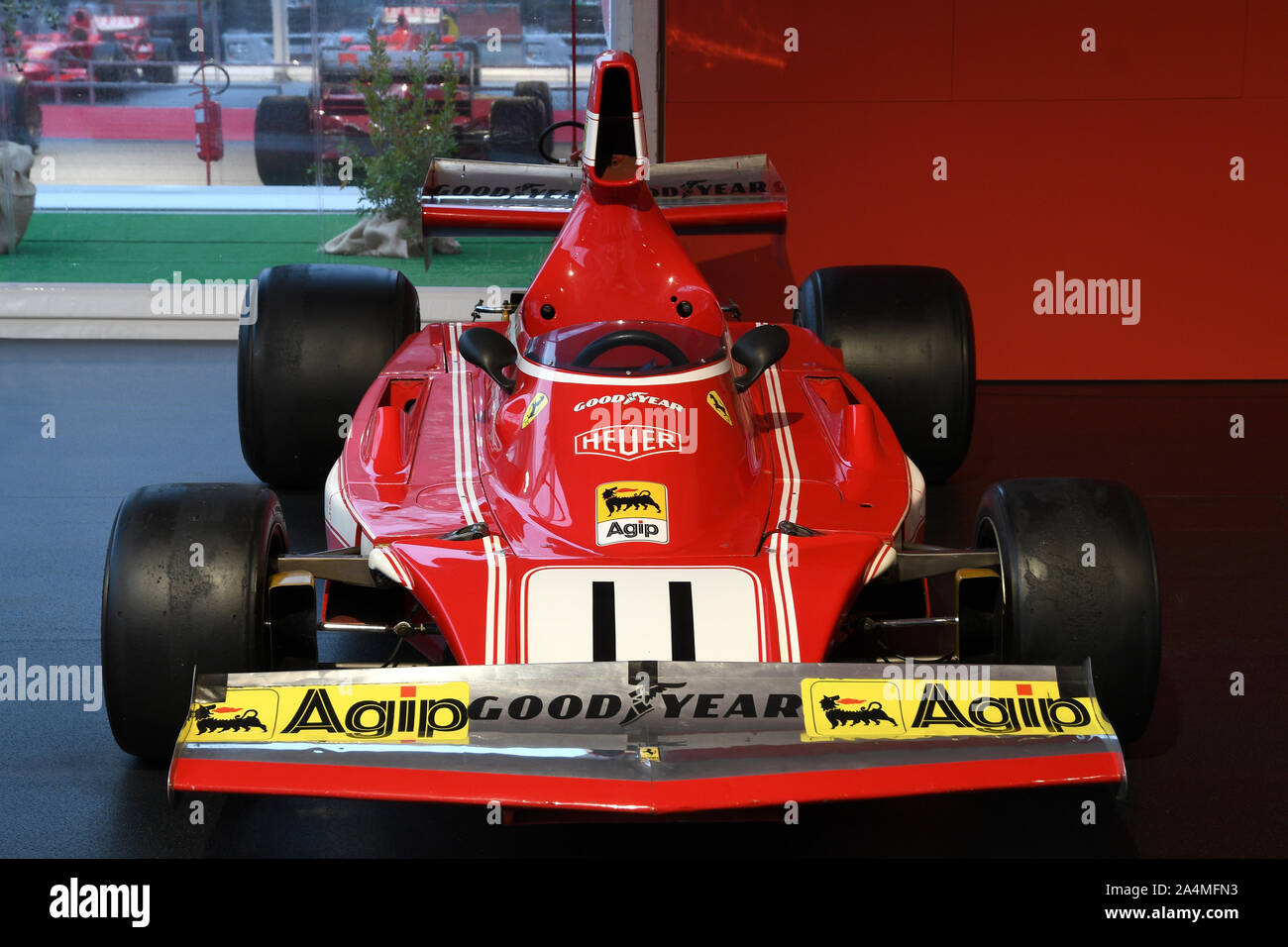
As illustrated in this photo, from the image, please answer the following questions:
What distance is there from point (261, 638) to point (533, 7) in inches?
278

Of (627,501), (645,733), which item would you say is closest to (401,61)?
(627,501)

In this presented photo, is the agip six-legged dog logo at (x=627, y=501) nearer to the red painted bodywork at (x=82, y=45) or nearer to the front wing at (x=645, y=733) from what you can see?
the front wing at (x=645, y=733)

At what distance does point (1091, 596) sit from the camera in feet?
10.6

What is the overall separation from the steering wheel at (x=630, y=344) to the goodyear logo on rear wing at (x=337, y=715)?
1160mm

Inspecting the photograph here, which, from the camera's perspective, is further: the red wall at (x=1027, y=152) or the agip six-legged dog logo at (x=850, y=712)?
the red wall at (x=1027, y=152)

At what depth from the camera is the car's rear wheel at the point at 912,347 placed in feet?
17.8

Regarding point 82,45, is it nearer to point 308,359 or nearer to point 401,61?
Answer: point 401,61

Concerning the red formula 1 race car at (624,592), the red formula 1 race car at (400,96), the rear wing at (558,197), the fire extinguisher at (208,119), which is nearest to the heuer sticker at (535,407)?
the red formula 1 race car at (624,592)

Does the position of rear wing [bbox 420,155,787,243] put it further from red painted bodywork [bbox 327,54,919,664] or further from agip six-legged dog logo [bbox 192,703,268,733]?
agip six-legged dog logo [bbox 192,703,268,733]

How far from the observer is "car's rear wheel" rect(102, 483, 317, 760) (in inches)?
124

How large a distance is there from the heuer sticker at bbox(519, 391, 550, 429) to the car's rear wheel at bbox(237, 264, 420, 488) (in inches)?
60.5

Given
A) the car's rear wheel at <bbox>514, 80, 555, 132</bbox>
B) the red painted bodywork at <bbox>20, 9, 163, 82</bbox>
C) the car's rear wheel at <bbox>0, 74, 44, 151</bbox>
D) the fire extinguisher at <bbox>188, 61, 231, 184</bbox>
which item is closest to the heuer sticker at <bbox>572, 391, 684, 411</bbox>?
the car's rear wheel at <bbox>514, 80, 555, 132</bbox>

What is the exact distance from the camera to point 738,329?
16.5 feet

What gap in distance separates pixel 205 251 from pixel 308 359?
5.16 metres
